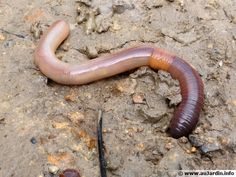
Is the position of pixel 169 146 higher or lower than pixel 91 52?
lower

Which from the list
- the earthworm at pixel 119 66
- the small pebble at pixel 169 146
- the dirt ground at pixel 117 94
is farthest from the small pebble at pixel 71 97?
the small pebble at pixel 169 146

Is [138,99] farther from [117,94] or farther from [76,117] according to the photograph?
[76,117]

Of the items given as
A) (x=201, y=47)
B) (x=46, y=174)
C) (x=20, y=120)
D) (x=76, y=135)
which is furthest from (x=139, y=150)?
(x=201, y=47)

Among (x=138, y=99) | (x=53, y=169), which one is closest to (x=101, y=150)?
(x=53, y=169)

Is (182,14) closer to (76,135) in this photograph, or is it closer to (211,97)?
(211,97)

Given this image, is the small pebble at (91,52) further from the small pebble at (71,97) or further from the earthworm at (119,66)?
the small pebble at (71,97)

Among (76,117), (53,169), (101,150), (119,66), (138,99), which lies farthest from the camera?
(119,66)

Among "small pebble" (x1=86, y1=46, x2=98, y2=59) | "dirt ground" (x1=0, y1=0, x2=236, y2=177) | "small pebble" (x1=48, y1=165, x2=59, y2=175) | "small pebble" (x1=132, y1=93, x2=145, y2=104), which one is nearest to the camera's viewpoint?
"small pebble" (x1=48, y1=165, x2=59, y2=175)

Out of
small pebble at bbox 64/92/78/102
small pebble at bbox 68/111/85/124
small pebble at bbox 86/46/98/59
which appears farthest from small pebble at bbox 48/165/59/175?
small pebble at bbox 86/46/98/59

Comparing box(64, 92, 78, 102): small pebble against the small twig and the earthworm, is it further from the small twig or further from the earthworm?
the small twig

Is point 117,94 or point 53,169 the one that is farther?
point 117,94
